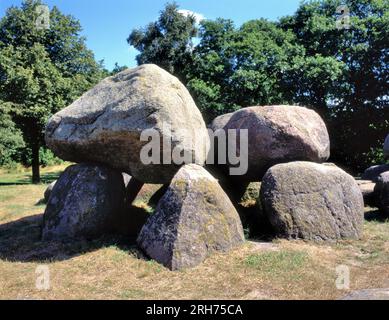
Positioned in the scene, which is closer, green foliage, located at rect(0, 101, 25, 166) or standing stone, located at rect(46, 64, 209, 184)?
standing stone, located at rect(46, 64, 209, 184)

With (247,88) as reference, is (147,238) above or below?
below

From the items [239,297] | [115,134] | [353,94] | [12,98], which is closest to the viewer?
[239,297]

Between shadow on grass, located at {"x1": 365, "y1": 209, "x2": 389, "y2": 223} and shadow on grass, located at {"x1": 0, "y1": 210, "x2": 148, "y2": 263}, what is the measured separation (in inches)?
254

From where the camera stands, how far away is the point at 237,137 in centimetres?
1077

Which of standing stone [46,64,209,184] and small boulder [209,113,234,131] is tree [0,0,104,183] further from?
small boulder [209,113,234,131]

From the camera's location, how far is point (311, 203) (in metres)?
9.25

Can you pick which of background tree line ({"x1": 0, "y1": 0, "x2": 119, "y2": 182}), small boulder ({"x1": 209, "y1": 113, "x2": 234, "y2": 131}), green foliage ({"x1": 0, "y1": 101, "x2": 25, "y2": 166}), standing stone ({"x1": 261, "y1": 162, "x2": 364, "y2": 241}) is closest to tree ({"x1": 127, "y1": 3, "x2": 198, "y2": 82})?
background tree line ({"x1": 0, "y1": 0, "x2": 119, "y2": 182})

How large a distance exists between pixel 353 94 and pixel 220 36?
855 centimetres

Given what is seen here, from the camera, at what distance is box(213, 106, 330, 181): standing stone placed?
10141mm

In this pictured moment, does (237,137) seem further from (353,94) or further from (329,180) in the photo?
Result: (353,94)

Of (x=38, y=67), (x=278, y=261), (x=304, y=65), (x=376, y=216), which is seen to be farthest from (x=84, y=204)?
(x=304, y=65)

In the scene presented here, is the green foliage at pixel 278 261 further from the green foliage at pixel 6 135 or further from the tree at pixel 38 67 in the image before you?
the tree at pixel 38 67

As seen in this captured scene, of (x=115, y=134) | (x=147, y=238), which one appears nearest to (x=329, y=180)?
(x=147, y=238)

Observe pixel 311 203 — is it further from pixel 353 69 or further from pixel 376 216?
pixel 353 69
